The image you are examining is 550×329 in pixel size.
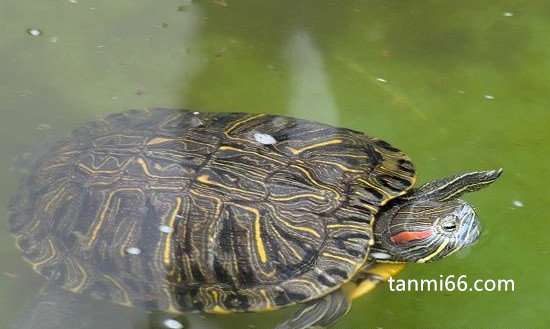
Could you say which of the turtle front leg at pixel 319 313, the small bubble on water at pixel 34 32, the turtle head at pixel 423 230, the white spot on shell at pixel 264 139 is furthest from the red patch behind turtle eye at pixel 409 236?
the small bubble on water at pixel 34 32

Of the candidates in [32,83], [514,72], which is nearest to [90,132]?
[32,83]

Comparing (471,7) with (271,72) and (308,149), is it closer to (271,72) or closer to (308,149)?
(271,72)

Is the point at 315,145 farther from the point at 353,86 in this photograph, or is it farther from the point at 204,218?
the point at 353,86

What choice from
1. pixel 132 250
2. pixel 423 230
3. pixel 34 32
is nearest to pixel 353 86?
pixel 423 230

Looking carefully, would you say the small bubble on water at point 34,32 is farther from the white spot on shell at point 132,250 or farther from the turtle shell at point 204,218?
the white spot on shell at point 132,250

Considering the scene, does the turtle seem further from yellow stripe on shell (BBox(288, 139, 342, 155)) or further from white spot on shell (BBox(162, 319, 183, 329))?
white spot on shell (BBox(162, 319, 183, 329))

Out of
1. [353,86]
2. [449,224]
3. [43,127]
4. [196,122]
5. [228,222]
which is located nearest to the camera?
[228,222]
